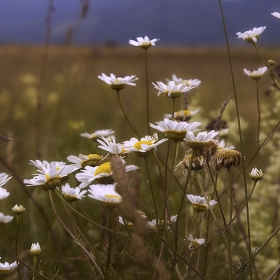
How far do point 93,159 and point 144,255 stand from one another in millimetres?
410

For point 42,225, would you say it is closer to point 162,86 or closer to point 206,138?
point 162,86

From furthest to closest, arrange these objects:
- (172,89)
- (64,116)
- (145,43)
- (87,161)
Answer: (64,116)
(145,43)
(172,89)
(87,161)

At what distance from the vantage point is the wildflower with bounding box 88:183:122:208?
668 mm

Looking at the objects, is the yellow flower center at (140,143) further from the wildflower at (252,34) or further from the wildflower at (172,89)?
the wildflower at (252,34)

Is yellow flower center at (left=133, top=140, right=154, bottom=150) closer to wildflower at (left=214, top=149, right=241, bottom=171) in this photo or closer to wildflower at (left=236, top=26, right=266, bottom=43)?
wildflower at (left=214, top=149, right=241, bottom=171)

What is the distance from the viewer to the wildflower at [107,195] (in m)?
0.67

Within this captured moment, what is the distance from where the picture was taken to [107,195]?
68cm

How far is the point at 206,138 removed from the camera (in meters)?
0.79

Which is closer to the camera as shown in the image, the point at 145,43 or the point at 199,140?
the point at 199,140

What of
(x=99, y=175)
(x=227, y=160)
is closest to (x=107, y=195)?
(x=99, y=175)

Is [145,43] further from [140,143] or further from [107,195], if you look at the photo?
[107,195]

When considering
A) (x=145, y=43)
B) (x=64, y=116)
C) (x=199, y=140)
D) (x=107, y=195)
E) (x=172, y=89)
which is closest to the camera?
(x=107, y=195)

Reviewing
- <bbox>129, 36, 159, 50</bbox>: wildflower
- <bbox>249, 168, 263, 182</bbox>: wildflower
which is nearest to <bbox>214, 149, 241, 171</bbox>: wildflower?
<bbox>249, 168, 263, 182</bbox>: wildflower

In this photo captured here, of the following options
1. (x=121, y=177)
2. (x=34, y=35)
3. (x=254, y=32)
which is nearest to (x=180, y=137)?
(x=121, y=177)
